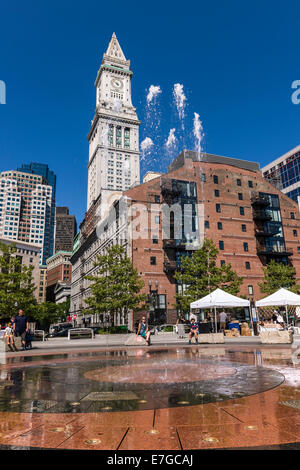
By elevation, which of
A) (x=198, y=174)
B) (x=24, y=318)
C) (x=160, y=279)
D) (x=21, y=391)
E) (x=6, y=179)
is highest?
(x=6, y=179)

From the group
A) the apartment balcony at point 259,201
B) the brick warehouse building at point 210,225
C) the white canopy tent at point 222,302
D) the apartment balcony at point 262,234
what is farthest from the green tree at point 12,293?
the apartment balcony at point 259,201

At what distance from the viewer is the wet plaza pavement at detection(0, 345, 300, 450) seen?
2973 mm

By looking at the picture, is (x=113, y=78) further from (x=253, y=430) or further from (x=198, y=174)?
(x=253, y=430)

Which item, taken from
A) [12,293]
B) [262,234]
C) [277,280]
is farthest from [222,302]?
[262,234]

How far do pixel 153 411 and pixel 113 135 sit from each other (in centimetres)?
12799

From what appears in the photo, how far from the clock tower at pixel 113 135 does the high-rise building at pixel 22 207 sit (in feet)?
203

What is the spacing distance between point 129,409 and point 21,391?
8.26ft

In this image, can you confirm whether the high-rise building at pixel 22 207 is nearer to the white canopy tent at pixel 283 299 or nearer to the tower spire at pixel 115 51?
the tower spire at pixel 115 51

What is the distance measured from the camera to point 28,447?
9.33 ft

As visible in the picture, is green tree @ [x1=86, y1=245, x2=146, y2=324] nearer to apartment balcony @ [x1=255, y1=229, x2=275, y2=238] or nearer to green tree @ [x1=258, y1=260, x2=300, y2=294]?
green tree @ [x1=258, y1=260, x2=300, y2=294]

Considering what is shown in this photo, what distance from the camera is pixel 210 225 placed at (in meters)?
47.5

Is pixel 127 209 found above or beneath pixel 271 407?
above

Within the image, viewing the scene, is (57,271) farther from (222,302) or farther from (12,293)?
(222,302)

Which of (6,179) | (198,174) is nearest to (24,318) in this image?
(198,174)
